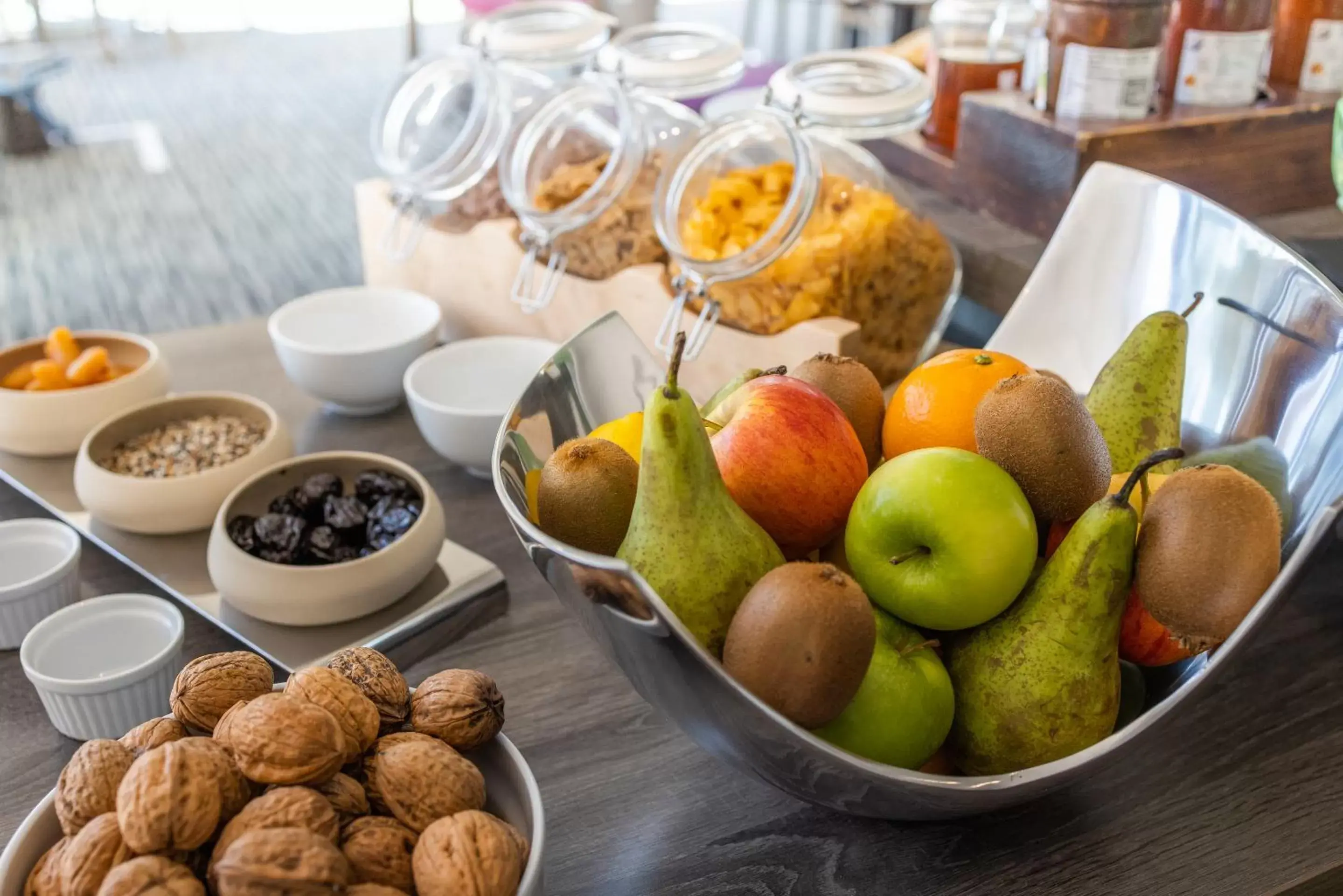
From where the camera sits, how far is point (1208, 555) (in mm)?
408

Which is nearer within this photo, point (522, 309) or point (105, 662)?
point (105, 662)

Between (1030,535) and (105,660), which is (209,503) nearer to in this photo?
(105,660)

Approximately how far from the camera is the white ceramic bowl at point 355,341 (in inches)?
34.5

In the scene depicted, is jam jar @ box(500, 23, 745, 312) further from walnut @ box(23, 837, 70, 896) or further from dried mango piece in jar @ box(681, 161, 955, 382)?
walnut @ box(23, 837, 70, 896)

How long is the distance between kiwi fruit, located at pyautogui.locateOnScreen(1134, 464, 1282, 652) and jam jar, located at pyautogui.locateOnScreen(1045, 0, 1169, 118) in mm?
635

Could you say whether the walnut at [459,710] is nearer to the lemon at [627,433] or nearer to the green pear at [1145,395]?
the lemon at [627,433]

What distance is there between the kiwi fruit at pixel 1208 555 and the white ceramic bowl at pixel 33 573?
1.86ft

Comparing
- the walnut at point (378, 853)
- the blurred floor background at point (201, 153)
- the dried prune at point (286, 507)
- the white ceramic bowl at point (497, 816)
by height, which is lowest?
the blurred floor background at point (201, 153)

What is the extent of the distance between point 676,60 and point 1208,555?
761 mm

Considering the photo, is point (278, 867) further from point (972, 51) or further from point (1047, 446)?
point (972, 51)

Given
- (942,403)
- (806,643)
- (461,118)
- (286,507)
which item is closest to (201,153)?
(461,118)

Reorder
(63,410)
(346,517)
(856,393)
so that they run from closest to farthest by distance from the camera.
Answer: (856,393) < (346,517) < (63,410)

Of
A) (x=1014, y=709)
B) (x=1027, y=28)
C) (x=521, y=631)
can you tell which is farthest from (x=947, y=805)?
(x=1027, y=28)

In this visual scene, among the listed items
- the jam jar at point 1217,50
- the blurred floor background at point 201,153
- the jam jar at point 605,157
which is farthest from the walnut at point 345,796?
the blurred floor background at point 201,153
